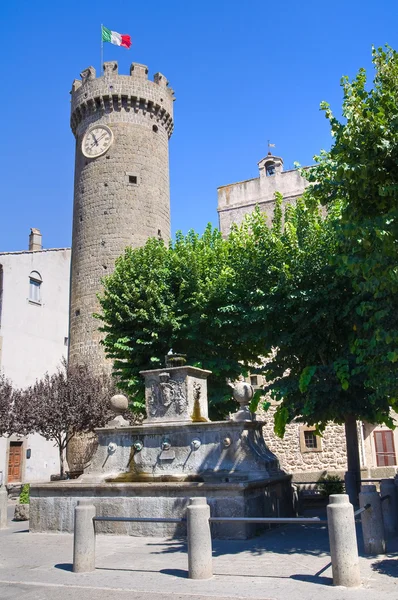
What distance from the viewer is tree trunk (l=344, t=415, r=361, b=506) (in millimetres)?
13289

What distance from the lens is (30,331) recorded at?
31.0 m

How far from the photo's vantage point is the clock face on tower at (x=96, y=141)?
33.4 metres

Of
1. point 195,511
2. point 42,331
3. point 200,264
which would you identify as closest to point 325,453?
point 200,264

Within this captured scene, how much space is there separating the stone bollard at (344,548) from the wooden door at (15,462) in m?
25.5

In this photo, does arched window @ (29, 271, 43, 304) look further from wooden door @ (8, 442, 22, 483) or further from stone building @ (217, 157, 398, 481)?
stone building @ (217, 157, 398, 481)

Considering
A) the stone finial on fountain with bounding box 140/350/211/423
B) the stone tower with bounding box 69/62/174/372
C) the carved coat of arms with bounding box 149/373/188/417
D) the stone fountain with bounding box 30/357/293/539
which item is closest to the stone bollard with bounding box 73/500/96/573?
the stone fountain with bounding box 30/357/293/539

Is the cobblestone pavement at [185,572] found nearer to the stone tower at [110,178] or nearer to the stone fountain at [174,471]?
the stone fountain at [174,471]

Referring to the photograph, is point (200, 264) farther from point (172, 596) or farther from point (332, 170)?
point (172, 596)

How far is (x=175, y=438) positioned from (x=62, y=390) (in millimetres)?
12289

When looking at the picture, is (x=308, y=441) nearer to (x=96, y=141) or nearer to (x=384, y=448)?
(x=384, y=448)

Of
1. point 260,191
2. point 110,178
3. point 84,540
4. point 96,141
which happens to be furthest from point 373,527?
point 96,141

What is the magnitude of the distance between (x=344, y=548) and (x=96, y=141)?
31.1 meters

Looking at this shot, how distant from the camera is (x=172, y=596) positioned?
611 centimetres

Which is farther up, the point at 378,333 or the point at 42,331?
the point at 42,331
